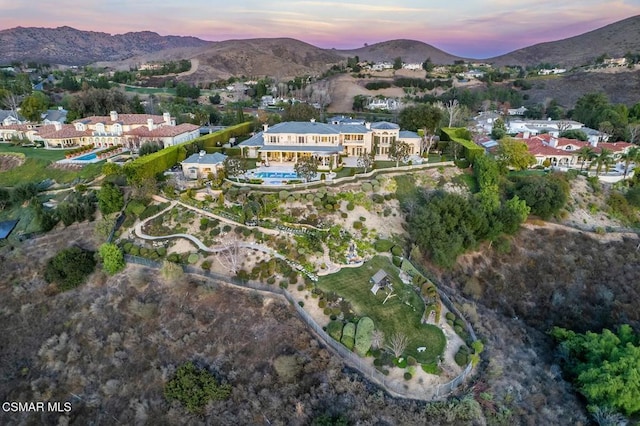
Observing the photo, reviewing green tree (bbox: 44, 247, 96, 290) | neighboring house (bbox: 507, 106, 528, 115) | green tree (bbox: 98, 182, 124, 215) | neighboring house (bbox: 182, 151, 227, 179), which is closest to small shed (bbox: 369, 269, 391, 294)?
neighboring house (bbox: 182, 151, 227, 179)

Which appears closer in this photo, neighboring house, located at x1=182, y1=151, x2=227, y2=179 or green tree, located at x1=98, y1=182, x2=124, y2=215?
green tree, located at x1=98, y1=182, x2=124, y2=215

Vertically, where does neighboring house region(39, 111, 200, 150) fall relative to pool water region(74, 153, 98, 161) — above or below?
above

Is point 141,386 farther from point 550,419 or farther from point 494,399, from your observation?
point 550,419

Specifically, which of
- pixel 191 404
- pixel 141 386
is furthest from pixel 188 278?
pixel 191 404

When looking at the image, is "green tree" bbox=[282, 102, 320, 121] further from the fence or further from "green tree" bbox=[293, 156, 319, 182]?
the fence

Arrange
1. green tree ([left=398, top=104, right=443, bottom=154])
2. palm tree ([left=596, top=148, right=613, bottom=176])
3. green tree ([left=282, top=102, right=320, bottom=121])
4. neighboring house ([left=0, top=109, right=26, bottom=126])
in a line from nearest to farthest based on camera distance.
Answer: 1. palm tree ([left=596, top=148, right=613, bottom=176])
2. green tree ([left=398, top=104, right=443, bottom=154])
3. green tree ([left=282, top=102, right=320, bottom=121])
4. neighboring house ([left=0, top=109, right=26, bottom=126])

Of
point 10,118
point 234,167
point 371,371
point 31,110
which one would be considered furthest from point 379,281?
point 10,118
